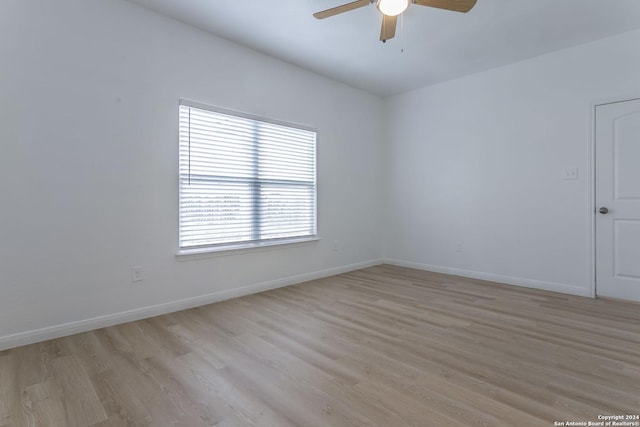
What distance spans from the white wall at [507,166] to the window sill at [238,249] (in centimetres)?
199

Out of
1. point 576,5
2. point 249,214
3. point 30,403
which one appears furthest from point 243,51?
point 30,403

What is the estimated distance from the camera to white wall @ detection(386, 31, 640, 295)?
3684 millimetres

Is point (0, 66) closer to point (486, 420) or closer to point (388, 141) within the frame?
point (486, 420)

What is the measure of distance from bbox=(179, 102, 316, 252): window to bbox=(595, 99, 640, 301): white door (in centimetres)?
340

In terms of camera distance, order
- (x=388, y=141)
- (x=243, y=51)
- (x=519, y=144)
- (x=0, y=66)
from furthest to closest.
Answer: (x=388, y=141)
(x=519, y=144)
(x=243, y=51)
(x=0, y=66)

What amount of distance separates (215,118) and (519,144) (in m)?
3.78

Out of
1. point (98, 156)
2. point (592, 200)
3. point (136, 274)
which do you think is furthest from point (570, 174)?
point (98, 156)

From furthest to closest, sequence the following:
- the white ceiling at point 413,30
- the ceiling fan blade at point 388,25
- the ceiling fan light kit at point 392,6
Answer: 1. the white ceiling at point 413,30
2. the ceiling fan blade at point 388,25
3. the ceiling fan light kit at point 392,6

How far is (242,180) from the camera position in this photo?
3.72 m

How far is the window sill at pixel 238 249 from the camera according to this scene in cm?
330

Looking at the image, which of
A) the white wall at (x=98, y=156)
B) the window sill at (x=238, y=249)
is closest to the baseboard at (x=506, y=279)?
the window sill at (x=238, y=249)

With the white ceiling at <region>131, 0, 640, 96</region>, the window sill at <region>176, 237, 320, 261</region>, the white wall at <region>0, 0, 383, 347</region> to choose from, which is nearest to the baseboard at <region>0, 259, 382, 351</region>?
the white wall at <region>0, 0, 383, 347</region>

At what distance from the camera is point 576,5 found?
2904 millimetres

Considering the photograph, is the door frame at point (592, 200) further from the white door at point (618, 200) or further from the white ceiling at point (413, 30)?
the white ceiling at point (413, 30)
